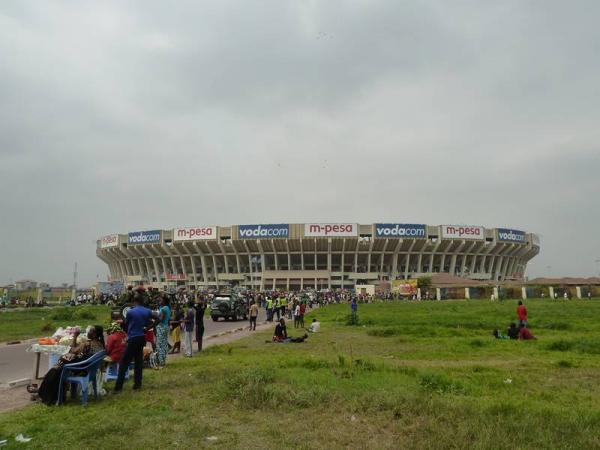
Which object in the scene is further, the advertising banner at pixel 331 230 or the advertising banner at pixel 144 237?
the advertising banner at pixel 144 237

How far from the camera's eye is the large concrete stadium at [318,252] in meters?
83.9

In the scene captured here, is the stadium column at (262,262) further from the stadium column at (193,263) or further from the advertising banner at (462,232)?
the advertising banner at (462,232)

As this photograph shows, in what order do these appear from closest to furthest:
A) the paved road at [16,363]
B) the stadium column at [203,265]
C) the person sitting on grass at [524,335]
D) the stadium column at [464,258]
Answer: the paved road at [16,363] → the person sitting on grass at [524,335] → the stadium column at [464,258] → the stadium column at [203,265]

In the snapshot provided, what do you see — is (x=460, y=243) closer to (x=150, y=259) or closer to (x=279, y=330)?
(x=150, y=259)

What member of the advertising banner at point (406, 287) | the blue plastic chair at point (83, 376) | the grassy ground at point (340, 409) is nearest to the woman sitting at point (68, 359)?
the blue plastic chair at point (83, 376)

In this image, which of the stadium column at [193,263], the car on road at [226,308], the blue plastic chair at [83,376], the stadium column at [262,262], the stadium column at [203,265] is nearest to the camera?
→ the blue plastic chair at [83,376]

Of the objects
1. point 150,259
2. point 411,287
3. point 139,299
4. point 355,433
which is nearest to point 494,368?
point 355,433

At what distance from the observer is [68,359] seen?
23.5 feet

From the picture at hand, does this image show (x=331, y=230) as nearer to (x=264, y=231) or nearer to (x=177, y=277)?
(x=264, y=231)

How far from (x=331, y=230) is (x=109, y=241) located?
5247 centimetres

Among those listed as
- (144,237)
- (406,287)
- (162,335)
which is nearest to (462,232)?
(406,287)

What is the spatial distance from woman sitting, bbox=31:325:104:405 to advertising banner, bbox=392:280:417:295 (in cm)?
5120

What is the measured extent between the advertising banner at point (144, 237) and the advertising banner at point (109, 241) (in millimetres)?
4637

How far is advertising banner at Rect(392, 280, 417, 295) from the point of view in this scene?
5603 centimetres
